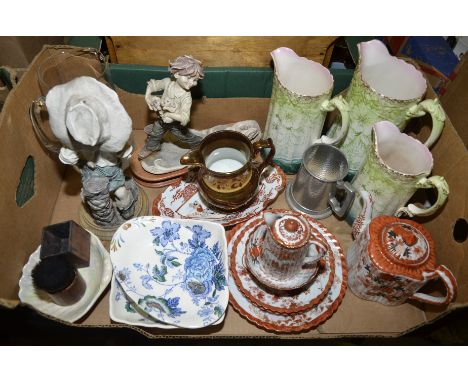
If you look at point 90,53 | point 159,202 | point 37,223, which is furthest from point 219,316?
point 90,53

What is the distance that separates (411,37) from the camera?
1174 mm

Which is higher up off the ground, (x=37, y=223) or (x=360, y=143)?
(x=360, y=143)

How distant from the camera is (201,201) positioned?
89cm

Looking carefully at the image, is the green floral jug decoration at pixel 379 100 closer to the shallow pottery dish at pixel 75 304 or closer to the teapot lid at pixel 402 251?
the teapot lid at pixel 402 251

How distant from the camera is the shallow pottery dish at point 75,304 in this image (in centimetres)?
71

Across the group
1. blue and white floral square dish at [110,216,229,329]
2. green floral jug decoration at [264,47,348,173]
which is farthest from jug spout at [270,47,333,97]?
blue and white floral square dish at [110,216,229,329]

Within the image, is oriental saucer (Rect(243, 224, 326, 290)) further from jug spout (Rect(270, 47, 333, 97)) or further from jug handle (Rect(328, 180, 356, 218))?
jug spout (Rect(270, 47, 333, 97))

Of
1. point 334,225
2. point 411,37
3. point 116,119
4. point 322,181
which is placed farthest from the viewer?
point 411,37

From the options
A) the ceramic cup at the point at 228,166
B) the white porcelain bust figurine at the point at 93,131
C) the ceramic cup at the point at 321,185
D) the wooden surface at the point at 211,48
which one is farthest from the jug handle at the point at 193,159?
the wooden surface at the point at 211,48

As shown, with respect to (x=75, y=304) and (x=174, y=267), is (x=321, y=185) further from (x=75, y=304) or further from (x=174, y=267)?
(x=75, y=304)

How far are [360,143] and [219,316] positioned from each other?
1.51ft

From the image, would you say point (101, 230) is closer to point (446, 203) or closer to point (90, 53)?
point (90, 53)

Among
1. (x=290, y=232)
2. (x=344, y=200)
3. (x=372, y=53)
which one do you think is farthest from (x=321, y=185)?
(x=372, y=53)
